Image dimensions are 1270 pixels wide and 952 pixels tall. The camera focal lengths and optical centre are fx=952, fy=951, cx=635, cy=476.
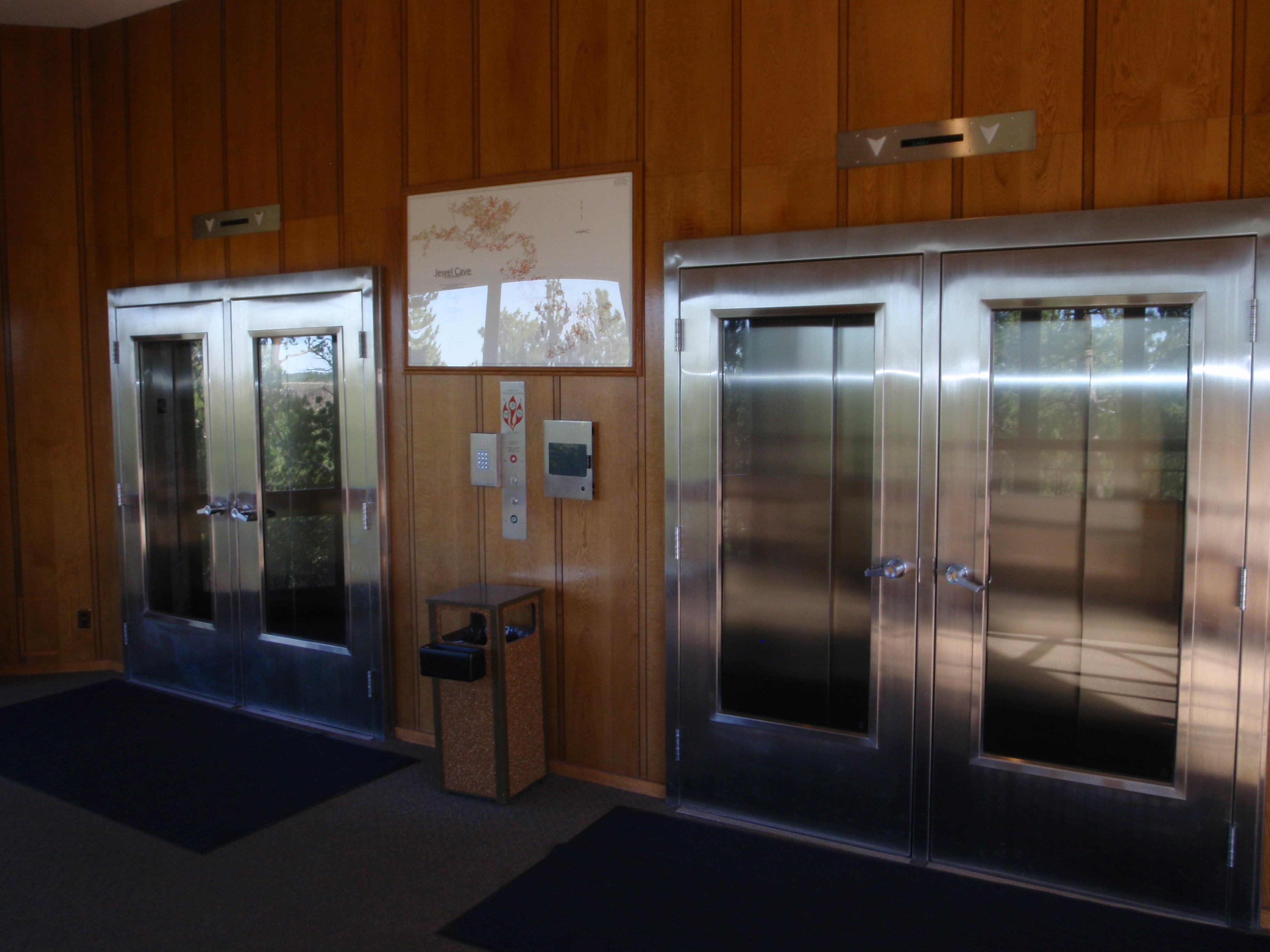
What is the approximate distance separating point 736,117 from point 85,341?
14.2 feet

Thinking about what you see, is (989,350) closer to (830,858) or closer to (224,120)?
(830,858)

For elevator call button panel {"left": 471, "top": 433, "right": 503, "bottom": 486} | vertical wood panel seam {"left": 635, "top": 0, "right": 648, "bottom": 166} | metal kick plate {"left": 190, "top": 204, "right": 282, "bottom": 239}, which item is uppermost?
vertical wood panel seam {"left": 635, "top": 0, "right": 648, "bottom": 166}

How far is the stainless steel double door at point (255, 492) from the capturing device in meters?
4.71

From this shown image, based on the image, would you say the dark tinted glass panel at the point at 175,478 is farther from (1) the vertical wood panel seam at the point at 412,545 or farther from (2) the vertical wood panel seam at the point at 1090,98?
(2) the vertical wood panel seam at the point at 1090,98

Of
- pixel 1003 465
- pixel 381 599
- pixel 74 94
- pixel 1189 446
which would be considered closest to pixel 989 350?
pixel 1003 465

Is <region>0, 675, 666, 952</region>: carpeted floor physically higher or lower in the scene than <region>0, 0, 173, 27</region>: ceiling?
lower

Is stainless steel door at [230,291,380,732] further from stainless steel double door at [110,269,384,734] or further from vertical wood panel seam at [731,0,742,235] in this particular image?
vertical wood panel seam at [731,0,742,235]

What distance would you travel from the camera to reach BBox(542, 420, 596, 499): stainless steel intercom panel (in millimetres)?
4035

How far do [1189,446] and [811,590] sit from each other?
1.36 metres

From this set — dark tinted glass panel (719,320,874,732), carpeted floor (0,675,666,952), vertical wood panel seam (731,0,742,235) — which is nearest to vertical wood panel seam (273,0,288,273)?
vertical wood panel seam (731,0,742,235)

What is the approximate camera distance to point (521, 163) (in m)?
4.20

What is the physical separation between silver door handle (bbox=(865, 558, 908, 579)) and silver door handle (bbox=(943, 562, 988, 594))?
0.14m

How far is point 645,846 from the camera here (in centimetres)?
351

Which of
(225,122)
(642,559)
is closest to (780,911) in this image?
(642,559)
